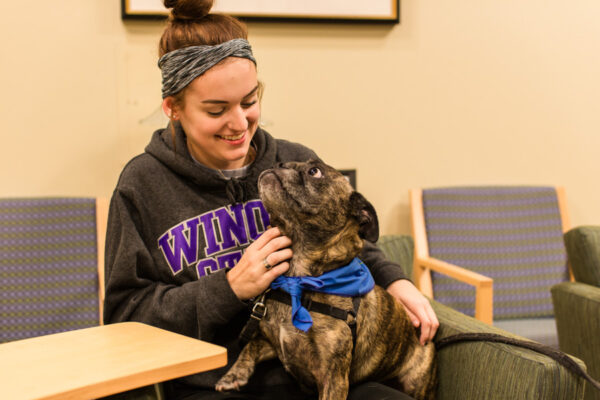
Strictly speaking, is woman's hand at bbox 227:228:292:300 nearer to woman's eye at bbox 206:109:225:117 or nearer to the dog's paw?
the dog's paw

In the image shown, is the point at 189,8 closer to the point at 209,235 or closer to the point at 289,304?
the point at 209,235

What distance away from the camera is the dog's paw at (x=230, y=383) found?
136cm

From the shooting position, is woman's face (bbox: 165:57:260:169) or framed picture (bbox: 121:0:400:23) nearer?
woman's face (bbox: 165:57:260:169)

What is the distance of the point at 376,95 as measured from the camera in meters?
2.74

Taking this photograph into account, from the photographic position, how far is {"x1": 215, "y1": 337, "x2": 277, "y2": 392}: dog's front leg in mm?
1358

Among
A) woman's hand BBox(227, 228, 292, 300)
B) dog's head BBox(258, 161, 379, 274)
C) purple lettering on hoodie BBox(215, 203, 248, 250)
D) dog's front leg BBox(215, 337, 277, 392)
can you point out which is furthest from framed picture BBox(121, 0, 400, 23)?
dog's front leg BBox(215, 337, 277, 392)

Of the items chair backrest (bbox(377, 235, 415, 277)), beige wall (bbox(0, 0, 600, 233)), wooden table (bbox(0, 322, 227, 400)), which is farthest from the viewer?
beige wall (bbox(0, 0, 600, 233))

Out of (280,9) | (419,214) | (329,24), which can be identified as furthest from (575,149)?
(280,9)

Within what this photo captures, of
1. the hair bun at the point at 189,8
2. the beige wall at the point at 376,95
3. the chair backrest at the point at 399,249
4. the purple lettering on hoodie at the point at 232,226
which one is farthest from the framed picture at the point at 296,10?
the purple lettering on hoodie at the point at 232,226

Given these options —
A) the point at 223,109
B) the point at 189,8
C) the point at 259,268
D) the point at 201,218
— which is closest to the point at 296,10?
the point at 189,8

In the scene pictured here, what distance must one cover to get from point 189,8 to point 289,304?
2.63 ft

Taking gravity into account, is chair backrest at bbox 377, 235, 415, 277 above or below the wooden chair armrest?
above

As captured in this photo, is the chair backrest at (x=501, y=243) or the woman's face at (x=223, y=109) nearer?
the woman's face at (x=223, y=109)

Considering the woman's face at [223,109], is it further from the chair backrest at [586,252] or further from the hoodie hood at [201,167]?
the chair backrest at [586,252]
